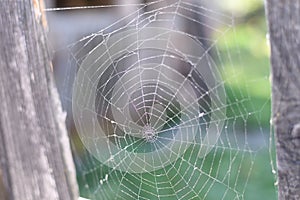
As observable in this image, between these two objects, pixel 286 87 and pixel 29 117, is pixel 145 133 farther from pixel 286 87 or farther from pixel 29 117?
pixel 286 87

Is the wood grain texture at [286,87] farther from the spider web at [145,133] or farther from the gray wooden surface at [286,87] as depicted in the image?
the spider web at [145,133]

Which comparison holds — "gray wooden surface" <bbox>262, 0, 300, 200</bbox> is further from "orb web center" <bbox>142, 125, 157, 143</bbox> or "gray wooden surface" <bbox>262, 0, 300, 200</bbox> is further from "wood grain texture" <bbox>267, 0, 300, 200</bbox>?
"orb web center" <bbox>142, 125, 157, 143</bbox>

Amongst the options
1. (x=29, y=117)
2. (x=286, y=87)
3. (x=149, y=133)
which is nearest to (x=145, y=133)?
(x=149, y=133)

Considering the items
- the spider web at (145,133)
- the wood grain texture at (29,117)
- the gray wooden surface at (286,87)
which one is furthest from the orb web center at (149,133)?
the gray wooden surface at (286,87)

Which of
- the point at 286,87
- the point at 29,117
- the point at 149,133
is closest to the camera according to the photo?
the point at 286,87

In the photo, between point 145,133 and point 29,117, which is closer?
point 29,117

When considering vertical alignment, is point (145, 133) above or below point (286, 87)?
below

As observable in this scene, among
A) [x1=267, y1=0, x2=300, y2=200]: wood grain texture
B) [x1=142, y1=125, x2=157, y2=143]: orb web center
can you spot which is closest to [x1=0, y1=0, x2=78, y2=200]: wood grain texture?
[x1=267, y1=0, x2=300, y2=200]: wood grain texture
